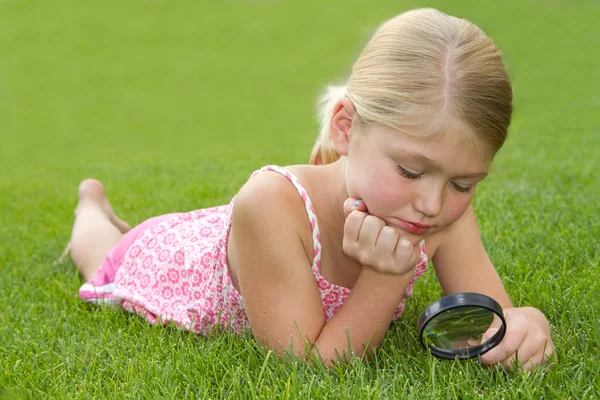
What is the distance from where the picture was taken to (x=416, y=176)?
214 cm

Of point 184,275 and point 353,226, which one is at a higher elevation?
point 353,226

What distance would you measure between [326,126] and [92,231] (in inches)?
75.2

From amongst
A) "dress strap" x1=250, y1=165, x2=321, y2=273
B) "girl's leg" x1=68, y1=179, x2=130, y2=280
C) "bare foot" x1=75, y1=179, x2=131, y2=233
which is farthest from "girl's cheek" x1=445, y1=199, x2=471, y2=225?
"bare foot" x1=75, y1=179, x2=131, y2=233

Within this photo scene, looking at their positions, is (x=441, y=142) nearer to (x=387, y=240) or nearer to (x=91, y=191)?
(x=387, y=240)

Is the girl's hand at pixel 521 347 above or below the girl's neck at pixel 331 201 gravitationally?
below

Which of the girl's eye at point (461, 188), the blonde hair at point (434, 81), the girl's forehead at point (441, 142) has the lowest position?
the girl's eye at point (461, 188)

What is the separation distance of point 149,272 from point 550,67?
45.3ft

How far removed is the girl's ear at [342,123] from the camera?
7.70ft

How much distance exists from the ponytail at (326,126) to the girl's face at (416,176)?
29cm

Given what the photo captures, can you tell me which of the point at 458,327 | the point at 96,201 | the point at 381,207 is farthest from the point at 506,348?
the point at 96,201

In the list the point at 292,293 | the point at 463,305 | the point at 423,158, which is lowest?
the point at 292,293

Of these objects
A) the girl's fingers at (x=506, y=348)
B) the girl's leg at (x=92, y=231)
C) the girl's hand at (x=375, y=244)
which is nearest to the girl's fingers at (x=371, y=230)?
the girl's hand at (x=375, y=244)

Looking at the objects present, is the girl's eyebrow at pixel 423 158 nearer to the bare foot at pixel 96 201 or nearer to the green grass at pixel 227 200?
the green grass at pixel 227 200

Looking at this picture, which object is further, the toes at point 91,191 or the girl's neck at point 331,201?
the toes at point 91,191
